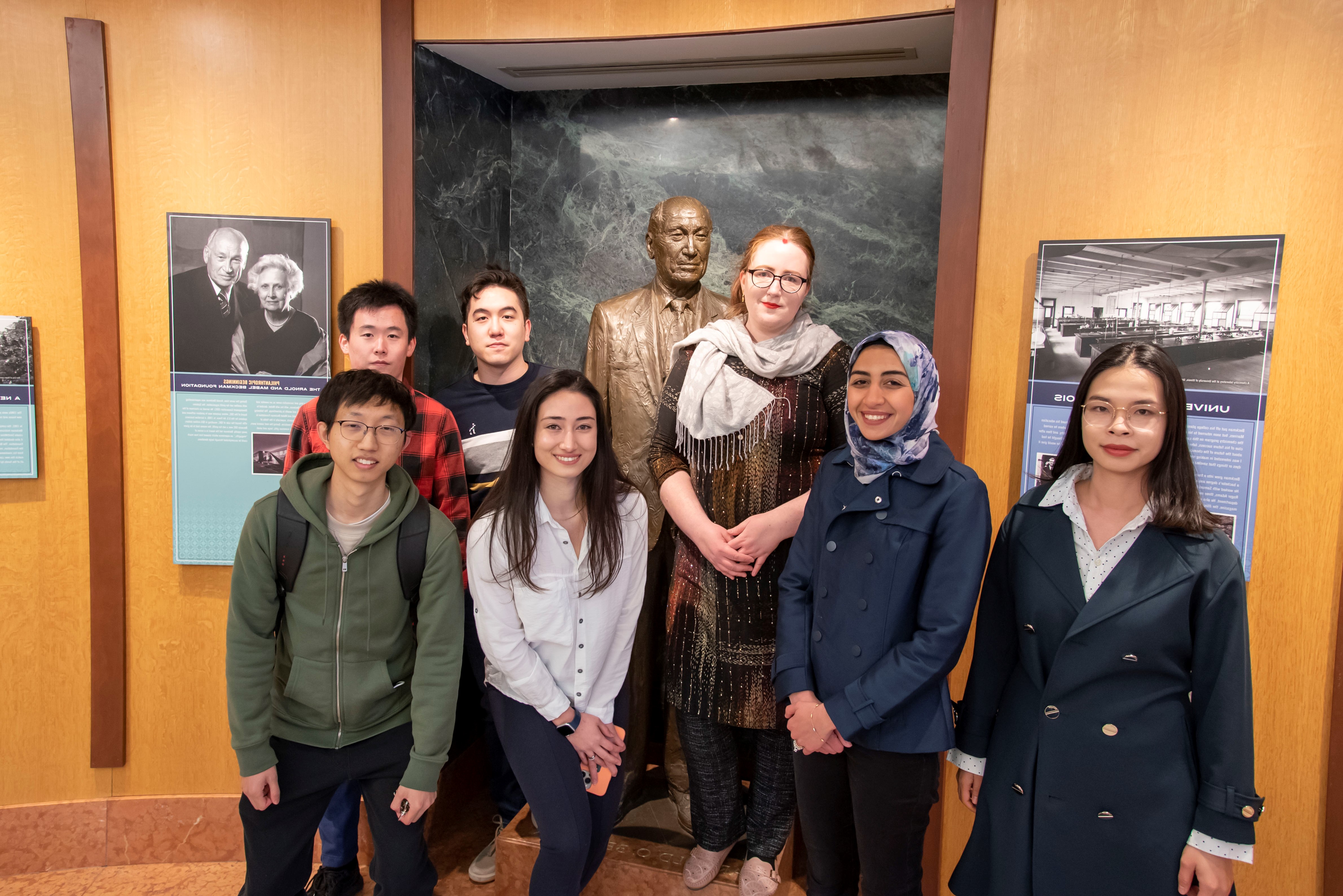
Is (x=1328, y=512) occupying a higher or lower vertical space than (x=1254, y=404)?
lower

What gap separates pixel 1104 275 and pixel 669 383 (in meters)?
1.24

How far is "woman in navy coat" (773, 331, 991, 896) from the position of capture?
1.64 m

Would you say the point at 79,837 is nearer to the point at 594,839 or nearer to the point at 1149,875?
the point at 594,839

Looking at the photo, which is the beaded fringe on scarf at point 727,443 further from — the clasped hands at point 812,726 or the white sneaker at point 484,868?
the white sneaker at point 484,868

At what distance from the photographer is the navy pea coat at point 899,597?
5.33 feet

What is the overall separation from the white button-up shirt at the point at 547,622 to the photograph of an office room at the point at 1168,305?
136 cm

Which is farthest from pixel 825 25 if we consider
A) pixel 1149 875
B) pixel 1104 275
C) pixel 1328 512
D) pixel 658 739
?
pixel 658 739

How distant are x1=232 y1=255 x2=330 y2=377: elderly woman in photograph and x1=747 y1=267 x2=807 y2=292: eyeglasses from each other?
1483 millimetres

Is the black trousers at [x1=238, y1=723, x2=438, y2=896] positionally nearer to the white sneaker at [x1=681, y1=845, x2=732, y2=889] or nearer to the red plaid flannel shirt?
the red plaid flannel shirt

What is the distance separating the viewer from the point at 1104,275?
2.20 m

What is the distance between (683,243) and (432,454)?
107 cm

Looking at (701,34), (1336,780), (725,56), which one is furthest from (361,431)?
(1336,780)

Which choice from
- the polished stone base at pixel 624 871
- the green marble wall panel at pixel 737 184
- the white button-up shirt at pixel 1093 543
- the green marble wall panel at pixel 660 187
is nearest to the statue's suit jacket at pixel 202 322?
the green marble wall panel at pixel 660 187

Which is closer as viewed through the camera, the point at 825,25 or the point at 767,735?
the point at 767,735
